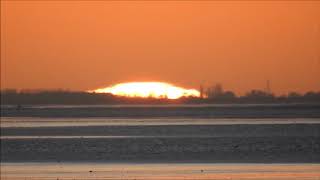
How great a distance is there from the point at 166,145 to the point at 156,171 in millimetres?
9304

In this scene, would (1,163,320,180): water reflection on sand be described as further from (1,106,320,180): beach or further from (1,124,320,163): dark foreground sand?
(1,124,320,163): dark foreground sand

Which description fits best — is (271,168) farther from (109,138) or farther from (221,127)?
(221,127)

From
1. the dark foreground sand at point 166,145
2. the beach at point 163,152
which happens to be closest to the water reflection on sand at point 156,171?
the beach at point 163,152

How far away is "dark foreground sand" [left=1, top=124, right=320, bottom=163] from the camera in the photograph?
2916cm

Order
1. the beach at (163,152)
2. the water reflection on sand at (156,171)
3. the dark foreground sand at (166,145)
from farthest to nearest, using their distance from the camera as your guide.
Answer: the dark foreground sand at (166,145) → the beach at (163,152) → the water reflection on sand at (156,171)

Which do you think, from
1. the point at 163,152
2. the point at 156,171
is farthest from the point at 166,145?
the point at 156,171

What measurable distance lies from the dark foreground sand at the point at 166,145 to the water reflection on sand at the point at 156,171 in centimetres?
202

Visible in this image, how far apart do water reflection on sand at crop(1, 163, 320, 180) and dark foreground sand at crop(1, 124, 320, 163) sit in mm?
2017

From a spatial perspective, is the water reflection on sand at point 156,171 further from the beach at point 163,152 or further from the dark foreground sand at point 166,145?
the dark foreground sand at point 166,145

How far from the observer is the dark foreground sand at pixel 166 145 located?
95.7 feet

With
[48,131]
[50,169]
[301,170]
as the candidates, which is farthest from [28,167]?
[48,131]

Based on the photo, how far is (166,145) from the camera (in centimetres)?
3303

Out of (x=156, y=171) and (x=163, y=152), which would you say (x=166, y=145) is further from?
(x=156, y=171)

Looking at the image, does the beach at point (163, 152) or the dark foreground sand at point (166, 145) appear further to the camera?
the dark foreground sand at point (166, 145)
